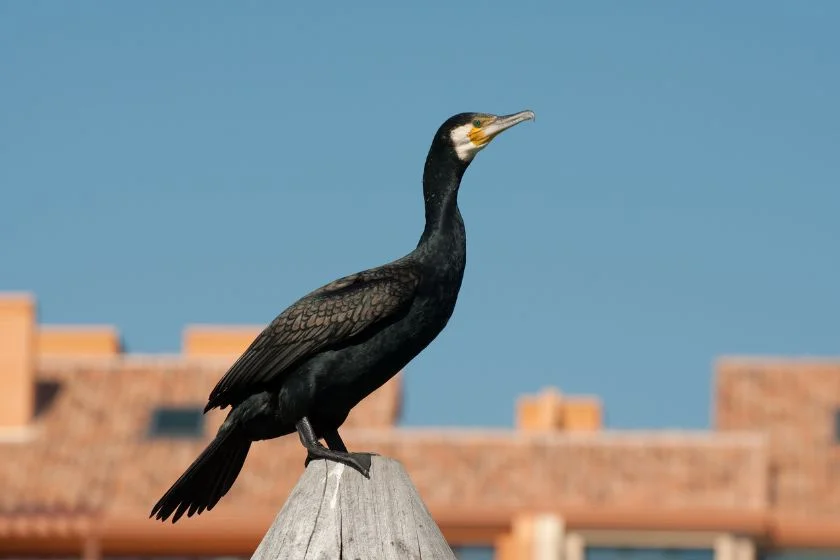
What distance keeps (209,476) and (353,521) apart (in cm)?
225

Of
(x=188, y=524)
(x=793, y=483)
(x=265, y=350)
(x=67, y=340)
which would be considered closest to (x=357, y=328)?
(x=265, y=350)

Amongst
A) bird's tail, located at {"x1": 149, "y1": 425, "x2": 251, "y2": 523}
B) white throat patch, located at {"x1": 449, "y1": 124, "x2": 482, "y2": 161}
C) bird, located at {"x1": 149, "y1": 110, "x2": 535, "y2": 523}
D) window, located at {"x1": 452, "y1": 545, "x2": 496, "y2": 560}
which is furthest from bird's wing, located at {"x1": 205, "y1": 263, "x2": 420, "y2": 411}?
window, located at {"x1": 452, "y1": 545, "x2": 496, "y2": 560}

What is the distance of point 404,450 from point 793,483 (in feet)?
33.6

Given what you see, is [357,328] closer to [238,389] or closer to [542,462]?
[238,389]

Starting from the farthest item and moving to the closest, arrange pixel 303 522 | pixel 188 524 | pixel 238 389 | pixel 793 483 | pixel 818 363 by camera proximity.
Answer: pixel 818 363 < pixel 793 483 < pixel 188 524 < pixel 238 389 < pixel 303 522

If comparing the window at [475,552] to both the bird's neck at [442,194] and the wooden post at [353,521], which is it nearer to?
the bird's neck at [442,194]

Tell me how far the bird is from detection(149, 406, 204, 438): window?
4916 cm

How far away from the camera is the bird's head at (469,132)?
31.4 feet

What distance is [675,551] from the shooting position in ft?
184

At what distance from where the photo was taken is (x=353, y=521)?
716 cm

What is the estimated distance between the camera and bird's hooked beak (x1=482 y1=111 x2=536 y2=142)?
962cm

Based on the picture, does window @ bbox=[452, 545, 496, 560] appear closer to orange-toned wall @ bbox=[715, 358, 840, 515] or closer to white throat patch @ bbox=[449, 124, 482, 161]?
orange-toned wall @ bbox=[715, 358, 840, 515]

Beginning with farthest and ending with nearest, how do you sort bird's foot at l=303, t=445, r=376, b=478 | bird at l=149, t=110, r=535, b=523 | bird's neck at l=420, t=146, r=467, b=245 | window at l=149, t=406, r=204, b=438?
window at l=149, t=406, r=204, b=438
bird's neck at l=420, t=146, r=467, b=245
bird at l=149, t=110, r=535, b=523
bird's foot at l=303, t=445, r=376, b=478

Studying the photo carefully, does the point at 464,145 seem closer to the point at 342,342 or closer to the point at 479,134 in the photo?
the point at 479,134
